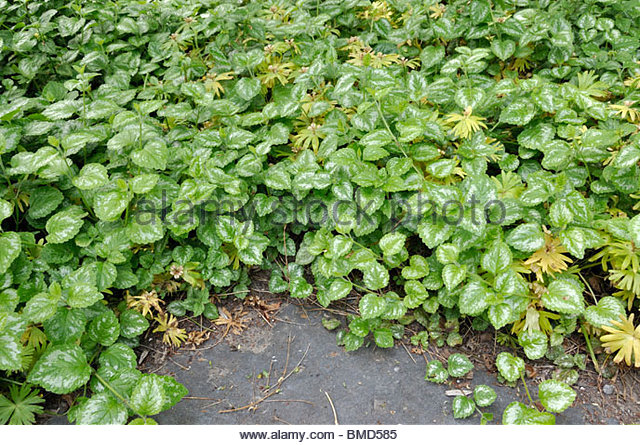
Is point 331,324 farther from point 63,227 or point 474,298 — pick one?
point 63,227

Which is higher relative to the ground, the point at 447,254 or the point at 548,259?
the point at 447,254

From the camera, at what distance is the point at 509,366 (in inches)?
89.4

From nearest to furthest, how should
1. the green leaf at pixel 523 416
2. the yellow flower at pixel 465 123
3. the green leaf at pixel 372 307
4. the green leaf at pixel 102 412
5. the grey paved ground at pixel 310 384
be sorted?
the green leaf at pixel 102 412 < the green leaf at pixel 523 416 < the grey paved ground at pixel 310 384 < the green leaf at pixel 372 307 < the yellow flower at pixel 465 123

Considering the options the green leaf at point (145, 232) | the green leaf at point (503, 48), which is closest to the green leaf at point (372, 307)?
the green leaf at point (145, 232)

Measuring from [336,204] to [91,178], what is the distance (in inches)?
50.9

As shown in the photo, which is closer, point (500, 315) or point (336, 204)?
point (500, 315)

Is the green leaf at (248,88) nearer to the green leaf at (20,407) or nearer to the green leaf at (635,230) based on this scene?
the green leaf at (20,407)

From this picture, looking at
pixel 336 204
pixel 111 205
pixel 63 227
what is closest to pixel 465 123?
pixel 336 204

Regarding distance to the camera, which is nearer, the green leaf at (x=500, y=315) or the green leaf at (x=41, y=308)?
the green leaf at (x=41, y=308)

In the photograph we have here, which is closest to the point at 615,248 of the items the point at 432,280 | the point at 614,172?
the point at 614,172

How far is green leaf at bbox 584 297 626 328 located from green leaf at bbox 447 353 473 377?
615 millimetres

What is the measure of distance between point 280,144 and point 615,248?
195cm

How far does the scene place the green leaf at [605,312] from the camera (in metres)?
2.27

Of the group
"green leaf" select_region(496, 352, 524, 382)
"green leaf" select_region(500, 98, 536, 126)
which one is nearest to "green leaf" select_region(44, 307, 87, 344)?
"green leaf" select_region(496, 352, 524, 382)
